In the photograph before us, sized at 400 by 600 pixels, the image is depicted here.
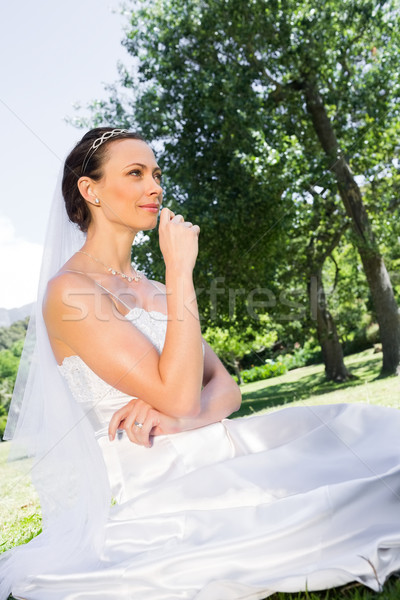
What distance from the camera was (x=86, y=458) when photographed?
2.93 m

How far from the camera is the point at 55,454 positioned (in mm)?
3182

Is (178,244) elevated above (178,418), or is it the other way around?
(178,244)

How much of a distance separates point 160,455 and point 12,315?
289cm

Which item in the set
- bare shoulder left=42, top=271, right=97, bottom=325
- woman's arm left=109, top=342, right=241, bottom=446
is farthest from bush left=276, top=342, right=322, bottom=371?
bare shoulder left=42, top=271, right=97, bottom=325

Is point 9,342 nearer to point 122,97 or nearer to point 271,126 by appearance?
point 271,126

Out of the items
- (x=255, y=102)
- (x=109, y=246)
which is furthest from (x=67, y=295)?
(x=255, y=102)

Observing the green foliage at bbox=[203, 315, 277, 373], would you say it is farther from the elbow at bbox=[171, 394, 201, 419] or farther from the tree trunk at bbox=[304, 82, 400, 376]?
the elbow at bbox=[171, 394, 201, 419]

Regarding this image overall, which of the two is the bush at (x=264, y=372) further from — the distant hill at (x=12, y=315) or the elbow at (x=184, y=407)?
the elbow at (x=184, y=407)

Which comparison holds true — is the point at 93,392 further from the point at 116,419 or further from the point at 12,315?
the point at 12,315

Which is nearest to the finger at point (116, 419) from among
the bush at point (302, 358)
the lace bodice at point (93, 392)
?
the lace bodice at point (93, 392)

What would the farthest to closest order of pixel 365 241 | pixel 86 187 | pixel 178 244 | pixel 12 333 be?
pixel 365 241 < pixel 12 333 < pixel 86 187 < pixel 178 244

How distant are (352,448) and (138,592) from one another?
45.9 inches

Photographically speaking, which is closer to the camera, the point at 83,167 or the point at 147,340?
the point at 147,340

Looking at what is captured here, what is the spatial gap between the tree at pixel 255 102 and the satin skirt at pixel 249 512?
37.3 feet
